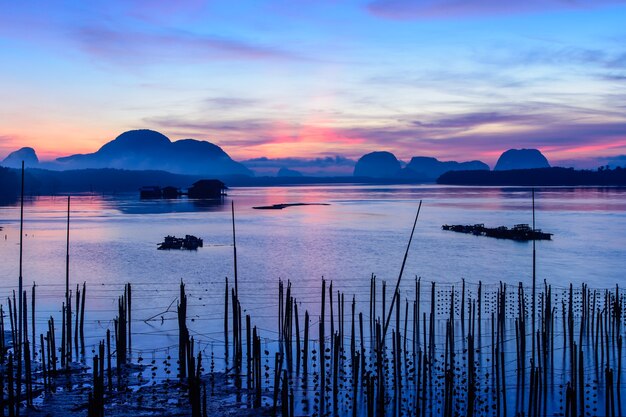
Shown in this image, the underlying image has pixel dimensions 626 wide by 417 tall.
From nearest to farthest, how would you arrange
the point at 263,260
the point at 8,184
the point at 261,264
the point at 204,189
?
the point at 261,264 < the point at 263,260 < the point at 204,189 < the point at 8,184

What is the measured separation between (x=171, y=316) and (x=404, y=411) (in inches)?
383

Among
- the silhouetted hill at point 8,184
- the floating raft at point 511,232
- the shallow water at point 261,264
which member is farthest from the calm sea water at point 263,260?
the silhouetted hill at point 8,184

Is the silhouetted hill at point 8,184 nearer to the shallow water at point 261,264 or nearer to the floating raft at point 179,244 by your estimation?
the shallow water at point 261,264

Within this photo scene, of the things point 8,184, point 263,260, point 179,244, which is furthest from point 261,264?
point 8,184

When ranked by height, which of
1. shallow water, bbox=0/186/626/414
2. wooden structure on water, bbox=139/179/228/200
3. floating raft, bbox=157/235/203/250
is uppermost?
wooden structure on water, bbox=139/179/228/200

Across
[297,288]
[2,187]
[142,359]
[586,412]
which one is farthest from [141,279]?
[2,187]

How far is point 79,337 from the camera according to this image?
55.3ft

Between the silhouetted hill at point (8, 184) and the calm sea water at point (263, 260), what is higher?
the silhouetted hill at point (8, 184)

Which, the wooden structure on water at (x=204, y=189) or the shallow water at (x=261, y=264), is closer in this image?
the shallow water at (x=261, y=264)

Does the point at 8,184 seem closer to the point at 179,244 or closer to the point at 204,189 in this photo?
the point at 204,189

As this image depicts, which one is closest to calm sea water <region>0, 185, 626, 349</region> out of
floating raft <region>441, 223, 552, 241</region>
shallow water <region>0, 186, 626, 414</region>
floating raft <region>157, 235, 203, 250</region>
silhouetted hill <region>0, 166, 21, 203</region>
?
shallow water <region>0, 186, 626, 414</region>

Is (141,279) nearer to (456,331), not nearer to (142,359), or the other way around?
(142,359)

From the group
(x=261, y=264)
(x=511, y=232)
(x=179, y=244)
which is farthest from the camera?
(x=511, y=232)

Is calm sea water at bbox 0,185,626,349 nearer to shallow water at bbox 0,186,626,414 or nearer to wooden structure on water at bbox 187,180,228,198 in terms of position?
shallow water at bbox 0,186,626,414
